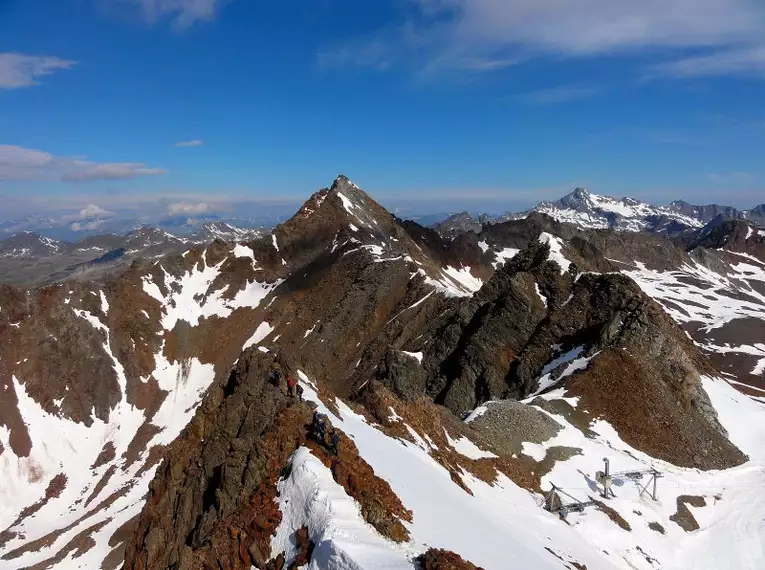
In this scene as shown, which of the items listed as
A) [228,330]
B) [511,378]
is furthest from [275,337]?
[511,378]

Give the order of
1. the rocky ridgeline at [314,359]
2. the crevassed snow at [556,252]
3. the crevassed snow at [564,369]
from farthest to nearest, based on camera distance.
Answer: the crevassed snow at [556,252] < the crevassed snow at [564,369] < the rocky ridgeline at [314,359]

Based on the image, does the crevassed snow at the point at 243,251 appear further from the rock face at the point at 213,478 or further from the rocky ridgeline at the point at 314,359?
the rock face at the point at 213,478

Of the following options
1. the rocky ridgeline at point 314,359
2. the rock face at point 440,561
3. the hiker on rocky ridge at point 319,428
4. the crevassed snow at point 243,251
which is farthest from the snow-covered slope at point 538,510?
the crevassed snow at point 243,251

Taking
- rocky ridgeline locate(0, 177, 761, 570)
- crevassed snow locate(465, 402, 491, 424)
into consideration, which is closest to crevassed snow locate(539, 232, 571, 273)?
rocky ridgeline locate(0, 177, 761, 570)

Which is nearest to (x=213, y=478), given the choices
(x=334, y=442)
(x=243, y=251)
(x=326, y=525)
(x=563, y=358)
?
(x=334, y=442)

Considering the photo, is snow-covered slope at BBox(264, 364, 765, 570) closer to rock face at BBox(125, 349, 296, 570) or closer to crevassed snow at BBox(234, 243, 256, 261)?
rock face at BBox(125, 349, 296, 570)

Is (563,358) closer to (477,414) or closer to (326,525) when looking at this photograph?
(477,414)
